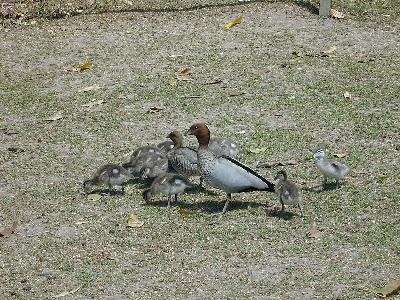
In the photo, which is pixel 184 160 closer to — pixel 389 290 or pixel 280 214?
pixel 280 214

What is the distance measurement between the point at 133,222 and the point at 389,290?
8.29 ft

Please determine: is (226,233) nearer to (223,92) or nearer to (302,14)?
(223,92)

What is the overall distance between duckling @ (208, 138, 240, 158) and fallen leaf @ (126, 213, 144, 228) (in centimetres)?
130

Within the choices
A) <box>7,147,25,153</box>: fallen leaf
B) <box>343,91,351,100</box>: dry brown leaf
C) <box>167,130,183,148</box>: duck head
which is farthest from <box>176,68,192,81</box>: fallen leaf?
<box>7,147,25,153</box>: fallen leaf

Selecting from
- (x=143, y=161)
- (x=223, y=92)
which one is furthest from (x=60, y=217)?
(x=223, y=92)

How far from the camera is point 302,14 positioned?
14391 mm

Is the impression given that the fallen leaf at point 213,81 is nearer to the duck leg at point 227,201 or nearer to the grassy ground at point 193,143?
the grassy ground at point 193,143

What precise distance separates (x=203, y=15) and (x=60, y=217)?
6.36 m

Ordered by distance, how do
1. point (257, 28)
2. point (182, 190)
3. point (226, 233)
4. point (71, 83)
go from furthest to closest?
point (257, 28)
point (71, 83)
point (182, 190)
point (226, 233)

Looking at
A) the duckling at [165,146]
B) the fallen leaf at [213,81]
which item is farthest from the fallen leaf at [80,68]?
the duckling at [165,146]

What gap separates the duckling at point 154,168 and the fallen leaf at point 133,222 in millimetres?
793

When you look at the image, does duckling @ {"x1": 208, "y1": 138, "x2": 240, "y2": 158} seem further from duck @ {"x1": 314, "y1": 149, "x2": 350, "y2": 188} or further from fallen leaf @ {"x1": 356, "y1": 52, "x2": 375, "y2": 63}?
fallen leaf @ {"x1": 356, "y1": 52, "x2": 375, "y2": 63}

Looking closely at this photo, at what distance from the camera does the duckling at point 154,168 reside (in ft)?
31.4

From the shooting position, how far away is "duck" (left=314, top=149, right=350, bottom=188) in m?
9.09
